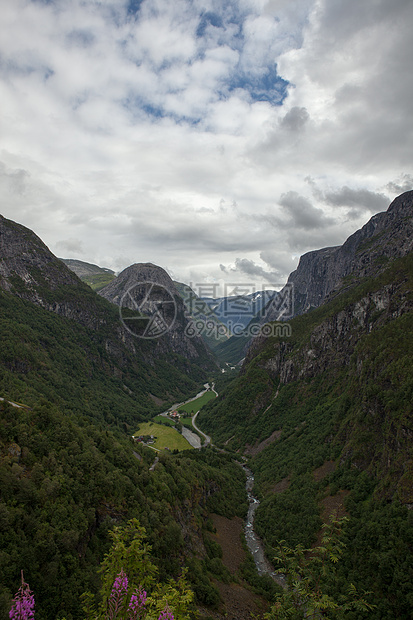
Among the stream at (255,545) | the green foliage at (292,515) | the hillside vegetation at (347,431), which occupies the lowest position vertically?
the stream at (255,545)

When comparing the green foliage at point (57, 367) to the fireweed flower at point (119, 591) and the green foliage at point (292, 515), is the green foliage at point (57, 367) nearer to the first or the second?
the green foliage at point (292, 515)

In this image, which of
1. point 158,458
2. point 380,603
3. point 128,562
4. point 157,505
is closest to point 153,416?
point 158,458

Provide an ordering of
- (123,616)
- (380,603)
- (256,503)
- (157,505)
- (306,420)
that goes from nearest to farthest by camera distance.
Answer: (123,616)
(380,603)
(157,505)
(256,503)
(306,420)

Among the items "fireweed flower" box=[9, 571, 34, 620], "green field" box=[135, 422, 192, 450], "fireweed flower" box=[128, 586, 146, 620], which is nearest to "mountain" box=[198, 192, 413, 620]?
"fireweed flower" box=[128, 586, 146, 620]

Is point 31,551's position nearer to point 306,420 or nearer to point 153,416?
point 306,420

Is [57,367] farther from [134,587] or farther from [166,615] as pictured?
[166,615]

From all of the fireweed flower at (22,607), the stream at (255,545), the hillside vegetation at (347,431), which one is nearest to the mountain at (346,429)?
the hillside vegetation at (347,431)
